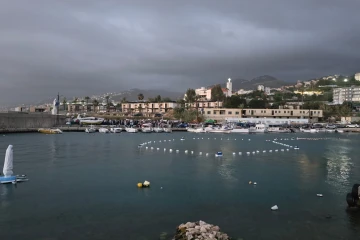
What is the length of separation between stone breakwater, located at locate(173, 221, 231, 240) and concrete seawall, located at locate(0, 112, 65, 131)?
265ft

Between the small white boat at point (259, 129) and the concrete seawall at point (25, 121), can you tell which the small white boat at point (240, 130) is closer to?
the small white boat at point (259, 129)

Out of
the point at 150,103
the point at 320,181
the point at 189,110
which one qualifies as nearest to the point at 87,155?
the point at 320,181

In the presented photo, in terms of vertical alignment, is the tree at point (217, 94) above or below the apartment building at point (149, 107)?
above

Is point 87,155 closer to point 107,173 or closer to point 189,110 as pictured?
point 107,173

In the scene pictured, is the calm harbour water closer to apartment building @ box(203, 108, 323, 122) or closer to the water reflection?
the water reflection

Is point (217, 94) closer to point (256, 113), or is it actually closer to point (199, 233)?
point (256, 113)

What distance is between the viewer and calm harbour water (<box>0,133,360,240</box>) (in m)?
15.7

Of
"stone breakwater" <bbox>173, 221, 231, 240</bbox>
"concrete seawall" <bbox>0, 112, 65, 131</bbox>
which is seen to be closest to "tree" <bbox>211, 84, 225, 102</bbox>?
"concrete seawall" <bbox>0, 112, 65, 131</bbox>

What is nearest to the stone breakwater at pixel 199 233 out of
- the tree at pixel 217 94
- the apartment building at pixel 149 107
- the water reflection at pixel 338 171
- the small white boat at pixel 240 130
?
the water reflection at pixel 338 171

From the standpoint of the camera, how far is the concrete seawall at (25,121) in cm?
8375

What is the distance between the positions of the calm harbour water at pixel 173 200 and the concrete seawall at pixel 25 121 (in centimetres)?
5473

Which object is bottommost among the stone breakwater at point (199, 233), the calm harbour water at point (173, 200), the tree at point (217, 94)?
the calm harbour water at point (173, 200)

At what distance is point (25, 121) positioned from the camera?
294 feet

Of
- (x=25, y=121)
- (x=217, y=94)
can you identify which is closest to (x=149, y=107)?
(x=217, y=94)
